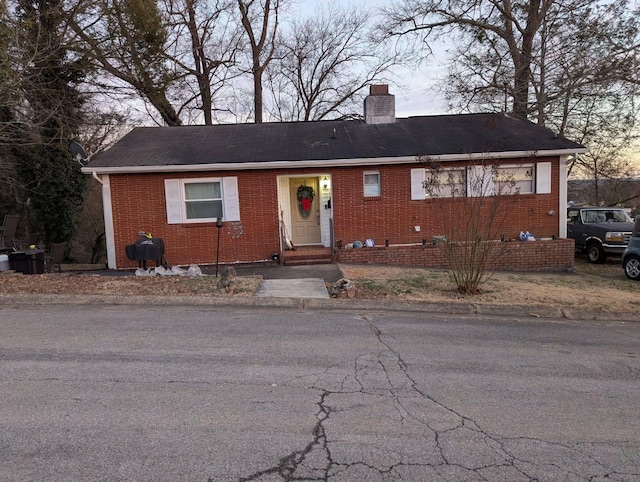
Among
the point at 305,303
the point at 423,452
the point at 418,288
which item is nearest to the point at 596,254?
the point at 418,288

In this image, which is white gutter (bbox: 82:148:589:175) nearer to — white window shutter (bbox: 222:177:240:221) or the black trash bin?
white window shutter (bbox: 222:177:240:221)

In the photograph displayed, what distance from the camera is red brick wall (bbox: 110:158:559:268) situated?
12359 millimetres

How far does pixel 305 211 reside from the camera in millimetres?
13750

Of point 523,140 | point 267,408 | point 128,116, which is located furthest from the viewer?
point 128,116

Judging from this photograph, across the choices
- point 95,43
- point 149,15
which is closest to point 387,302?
point 95,43

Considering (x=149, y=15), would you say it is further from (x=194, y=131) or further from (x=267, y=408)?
(x=267, y=408)

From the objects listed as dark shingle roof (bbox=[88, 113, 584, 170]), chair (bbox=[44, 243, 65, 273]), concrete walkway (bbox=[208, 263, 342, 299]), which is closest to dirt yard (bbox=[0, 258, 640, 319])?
concrete walkway (bbox=[208, 263, 342, 299])

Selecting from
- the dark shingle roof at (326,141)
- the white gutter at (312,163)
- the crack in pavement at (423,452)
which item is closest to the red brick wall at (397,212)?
the white gutter at (312,163)

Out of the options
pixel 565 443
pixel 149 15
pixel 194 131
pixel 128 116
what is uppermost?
pixel 149 15

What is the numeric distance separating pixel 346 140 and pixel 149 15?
31.1 feet

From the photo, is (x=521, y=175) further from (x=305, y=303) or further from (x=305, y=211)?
(x=305, y=303)

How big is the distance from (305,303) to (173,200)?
21.3ft

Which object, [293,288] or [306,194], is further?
[306,194]

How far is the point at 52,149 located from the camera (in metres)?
17.6
